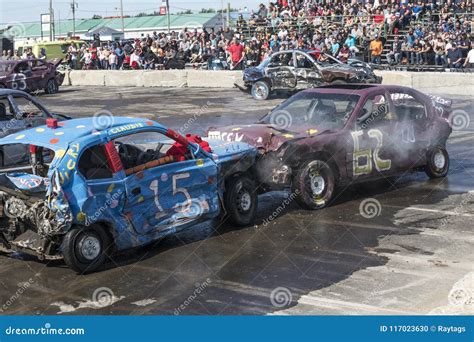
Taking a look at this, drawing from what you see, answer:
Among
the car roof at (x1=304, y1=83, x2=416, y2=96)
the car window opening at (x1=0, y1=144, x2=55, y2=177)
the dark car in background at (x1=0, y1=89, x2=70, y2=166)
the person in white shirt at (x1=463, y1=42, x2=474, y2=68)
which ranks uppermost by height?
the person in white shirt at (x1=463, y1=42, x2=474, y2=68)

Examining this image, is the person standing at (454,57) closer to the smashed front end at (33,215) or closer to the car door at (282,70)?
the car door at (282,70)

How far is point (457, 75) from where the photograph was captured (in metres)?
26.8

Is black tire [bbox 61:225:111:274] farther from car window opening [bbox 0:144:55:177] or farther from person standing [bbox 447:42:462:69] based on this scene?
person standing [bbox 447:42:462:69]

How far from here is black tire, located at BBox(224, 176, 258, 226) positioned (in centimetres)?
1016

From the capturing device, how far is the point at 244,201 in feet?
34.0

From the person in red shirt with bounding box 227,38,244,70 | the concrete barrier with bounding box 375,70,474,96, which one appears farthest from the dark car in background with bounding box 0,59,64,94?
the concrete barrier with bounding box 375,70,474,96

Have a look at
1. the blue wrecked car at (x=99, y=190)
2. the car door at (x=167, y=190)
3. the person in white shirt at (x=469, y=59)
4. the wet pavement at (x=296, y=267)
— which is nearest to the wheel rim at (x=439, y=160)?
the wet pavement at (x=296, y=267)

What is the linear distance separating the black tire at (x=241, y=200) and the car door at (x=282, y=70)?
16.1 meters

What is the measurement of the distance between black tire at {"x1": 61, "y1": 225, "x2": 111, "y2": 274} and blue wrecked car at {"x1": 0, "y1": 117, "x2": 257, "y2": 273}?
0.01 metres

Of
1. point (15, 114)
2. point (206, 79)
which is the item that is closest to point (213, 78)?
point (206, 79)

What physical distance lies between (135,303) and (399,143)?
6.00 metres

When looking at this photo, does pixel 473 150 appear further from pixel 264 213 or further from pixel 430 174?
pixel 264 213

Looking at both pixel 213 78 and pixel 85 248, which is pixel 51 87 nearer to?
pixel 213 78

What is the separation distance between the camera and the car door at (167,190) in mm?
8961
